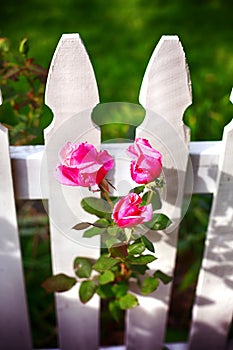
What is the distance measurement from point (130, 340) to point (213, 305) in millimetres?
290

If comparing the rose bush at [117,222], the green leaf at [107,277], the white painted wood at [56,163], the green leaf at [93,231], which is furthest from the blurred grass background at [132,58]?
the green leaf at [93,231]

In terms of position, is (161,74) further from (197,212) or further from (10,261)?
(197,212)

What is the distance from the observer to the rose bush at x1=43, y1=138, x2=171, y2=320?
1.17 meters

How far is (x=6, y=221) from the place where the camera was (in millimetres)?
1499

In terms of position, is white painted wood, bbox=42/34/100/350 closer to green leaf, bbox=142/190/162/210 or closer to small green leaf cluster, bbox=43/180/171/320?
small green leaf cluster, bbox=43/180/171/320

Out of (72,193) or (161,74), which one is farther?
(72,193)

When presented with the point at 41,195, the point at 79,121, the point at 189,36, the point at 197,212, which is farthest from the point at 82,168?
the point at 189,36

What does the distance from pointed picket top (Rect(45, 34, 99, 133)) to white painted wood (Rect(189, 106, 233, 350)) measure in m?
0.36

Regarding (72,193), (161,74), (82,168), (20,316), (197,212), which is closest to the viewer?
(82,168)

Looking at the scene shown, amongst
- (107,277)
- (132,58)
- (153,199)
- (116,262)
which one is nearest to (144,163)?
(153,199)

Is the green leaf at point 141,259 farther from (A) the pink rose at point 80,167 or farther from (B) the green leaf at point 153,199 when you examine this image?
(A) the pink rose at point 80,167

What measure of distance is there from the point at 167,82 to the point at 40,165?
380mm

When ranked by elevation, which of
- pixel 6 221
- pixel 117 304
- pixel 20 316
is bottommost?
pixel 20 316

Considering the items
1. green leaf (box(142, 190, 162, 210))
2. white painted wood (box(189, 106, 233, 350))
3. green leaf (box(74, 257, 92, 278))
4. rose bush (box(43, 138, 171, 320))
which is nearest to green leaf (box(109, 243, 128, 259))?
rose bush (box(43, 138, 171, 320))
